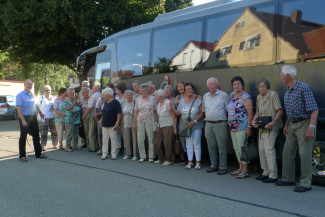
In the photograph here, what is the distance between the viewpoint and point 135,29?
9250 mm

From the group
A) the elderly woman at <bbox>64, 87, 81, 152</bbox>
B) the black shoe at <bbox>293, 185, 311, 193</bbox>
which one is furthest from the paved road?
the elderly woman at <bbox>64, 87, 81, 152</bbox>

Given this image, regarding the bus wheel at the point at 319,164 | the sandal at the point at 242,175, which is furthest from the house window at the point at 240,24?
the sandal at the point at 242,175

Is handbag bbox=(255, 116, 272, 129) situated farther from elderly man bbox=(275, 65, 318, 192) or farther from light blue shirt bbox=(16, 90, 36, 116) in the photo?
light blue shirt bbox=(16, 90, 36, 116)

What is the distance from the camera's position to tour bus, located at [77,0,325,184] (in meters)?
5.48

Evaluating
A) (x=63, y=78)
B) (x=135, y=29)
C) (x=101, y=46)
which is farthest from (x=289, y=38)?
(x=63, y=78)

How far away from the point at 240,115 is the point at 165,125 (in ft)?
6.14

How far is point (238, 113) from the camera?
19.9 feet

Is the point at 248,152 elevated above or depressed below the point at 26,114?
below

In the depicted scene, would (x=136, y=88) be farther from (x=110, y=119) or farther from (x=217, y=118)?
(x=217, y=118)

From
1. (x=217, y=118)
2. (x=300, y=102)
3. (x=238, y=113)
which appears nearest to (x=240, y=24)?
(x=238, y=113)

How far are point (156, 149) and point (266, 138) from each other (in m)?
2.69

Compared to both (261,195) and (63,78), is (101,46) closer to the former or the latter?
(261,195)

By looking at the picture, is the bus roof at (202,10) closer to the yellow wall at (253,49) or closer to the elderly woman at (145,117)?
the yellow wall at (253,49)

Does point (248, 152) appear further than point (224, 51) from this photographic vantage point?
No
